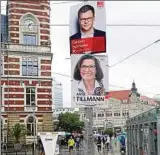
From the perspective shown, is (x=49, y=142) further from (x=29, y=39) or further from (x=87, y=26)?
(x=29, y=39)

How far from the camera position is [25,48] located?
148 ft

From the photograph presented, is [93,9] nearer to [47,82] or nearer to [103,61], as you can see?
[103,61]

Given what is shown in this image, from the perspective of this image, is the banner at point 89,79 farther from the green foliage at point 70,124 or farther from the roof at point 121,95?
the roof at point 121,95

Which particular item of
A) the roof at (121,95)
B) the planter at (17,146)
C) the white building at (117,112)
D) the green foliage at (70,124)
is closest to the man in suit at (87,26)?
the planter at (17,146)

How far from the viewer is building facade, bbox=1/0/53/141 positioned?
44219 mm

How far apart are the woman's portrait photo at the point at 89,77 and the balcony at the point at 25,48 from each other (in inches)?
1307

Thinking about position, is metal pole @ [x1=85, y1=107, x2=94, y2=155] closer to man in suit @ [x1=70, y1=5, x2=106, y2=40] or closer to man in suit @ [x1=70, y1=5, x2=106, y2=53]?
man in suit @ [x1=70, y1=5, x2=106, y2=53]

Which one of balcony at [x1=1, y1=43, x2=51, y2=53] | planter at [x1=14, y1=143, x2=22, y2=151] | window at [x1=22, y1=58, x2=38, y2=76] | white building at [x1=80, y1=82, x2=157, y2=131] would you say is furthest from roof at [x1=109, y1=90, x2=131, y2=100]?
planter at [x1=14, y1=143, x2=22, y2=151]

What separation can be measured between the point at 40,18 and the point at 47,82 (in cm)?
649

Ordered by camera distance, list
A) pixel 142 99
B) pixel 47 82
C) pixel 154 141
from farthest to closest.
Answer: pixel 142 99, pixel 47 82, pixel 154 141

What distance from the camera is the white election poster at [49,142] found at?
56.1ft

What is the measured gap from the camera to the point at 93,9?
11211mm

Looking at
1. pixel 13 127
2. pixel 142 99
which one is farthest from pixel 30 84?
pixel 142 99

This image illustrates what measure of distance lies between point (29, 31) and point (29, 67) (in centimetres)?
358
